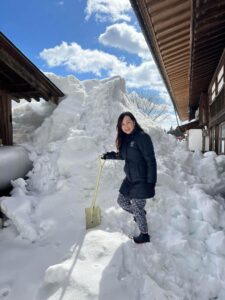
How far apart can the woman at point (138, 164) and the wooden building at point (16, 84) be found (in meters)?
3.62

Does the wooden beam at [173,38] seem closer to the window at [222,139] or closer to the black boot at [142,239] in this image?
the black boot at [142,239]

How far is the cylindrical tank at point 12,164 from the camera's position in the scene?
6.39 meters

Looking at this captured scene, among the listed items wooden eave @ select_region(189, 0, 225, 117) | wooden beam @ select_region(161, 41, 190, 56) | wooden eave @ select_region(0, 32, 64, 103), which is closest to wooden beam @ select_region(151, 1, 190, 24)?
wooden eave @ select_region(189, 0, 225, 117)

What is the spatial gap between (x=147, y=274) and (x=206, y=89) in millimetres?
11603

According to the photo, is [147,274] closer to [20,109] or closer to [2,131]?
[2,131]

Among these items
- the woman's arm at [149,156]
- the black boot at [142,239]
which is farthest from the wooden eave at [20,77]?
the black boot at [142,239]

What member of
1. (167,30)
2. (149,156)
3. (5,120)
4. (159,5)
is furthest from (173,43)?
(5,120)

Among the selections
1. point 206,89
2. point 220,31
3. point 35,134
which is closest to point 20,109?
point 35,134

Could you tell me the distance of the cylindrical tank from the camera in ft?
21.0

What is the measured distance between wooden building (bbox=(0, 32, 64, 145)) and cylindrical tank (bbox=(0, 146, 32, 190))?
114 centimetres

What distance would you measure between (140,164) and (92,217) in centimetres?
127

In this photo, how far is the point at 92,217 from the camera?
4812 millimetres

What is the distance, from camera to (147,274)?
3613 mm

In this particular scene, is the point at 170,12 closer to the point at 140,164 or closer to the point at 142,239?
Result: the point at 140,164
